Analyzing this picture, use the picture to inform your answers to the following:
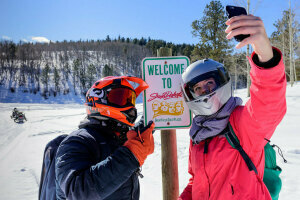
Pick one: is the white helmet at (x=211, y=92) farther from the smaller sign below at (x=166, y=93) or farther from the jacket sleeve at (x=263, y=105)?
the smaller sign below at (x=166, y=93)

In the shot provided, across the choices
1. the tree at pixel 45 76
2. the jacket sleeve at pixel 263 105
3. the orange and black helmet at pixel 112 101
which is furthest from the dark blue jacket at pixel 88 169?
the tree at pixel 45 76

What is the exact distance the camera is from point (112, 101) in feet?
6.21

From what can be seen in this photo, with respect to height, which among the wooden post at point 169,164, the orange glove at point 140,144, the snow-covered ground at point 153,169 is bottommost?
Answer: the snow-covered ground at point 153,169

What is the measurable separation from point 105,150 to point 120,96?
1.98 feet

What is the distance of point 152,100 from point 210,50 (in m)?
20.1

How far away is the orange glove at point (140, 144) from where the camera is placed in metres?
1.39

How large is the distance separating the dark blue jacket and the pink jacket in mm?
548

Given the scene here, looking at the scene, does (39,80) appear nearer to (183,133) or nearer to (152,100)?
(183,133)

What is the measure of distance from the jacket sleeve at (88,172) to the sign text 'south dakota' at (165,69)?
1.09 meters

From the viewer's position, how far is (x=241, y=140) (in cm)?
127

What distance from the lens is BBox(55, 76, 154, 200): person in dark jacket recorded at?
1.22m

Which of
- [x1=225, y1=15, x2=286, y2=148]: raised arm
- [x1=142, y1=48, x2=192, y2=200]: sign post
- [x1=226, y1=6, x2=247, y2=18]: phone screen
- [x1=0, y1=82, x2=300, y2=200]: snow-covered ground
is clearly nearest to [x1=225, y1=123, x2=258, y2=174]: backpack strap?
[x1=225, y1=15, x2=286, y2=148]: raised arm

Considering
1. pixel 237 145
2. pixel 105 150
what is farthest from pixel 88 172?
pixel 237 145

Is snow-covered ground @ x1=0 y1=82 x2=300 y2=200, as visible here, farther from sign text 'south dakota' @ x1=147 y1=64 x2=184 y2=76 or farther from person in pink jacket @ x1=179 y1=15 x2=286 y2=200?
sign text 'south dakota' @ x1=147 y1=64 x2=184 y2=76
